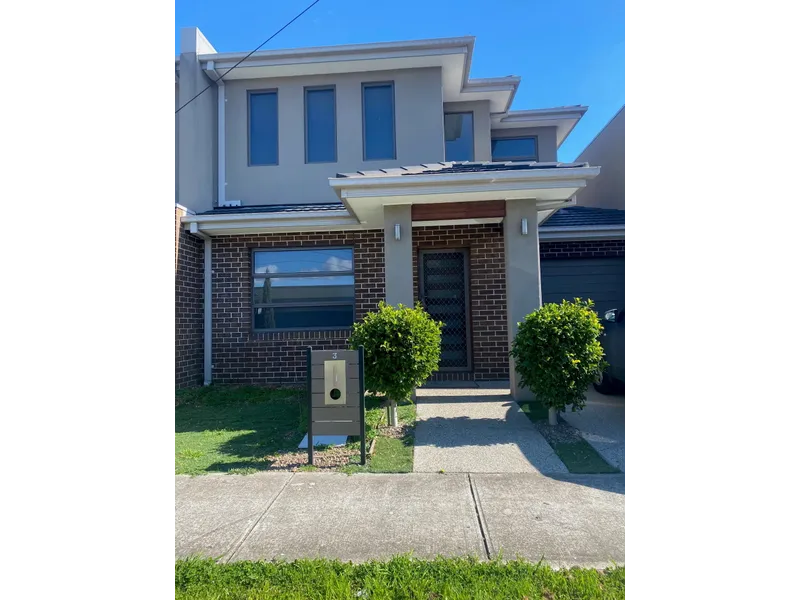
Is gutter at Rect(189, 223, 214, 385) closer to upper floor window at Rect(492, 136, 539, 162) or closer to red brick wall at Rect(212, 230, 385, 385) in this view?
red brick wall at Rect(212, 230, 385, 385)

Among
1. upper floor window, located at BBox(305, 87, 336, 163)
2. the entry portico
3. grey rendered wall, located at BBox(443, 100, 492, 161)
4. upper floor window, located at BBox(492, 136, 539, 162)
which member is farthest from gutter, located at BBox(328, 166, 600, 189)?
upper floor window, located at BBox(492, 136, 539, 162)

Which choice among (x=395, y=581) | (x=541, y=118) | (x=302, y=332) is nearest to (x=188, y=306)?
(x=302, y=332)

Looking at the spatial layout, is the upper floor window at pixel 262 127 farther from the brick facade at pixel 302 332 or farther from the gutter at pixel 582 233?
the gutter at pixel 582 233

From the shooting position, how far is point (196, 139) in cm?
891

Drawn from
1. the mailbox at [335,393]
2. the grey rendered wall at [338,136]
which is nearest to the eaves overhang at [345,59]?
the grey rendered wall at [338,136]

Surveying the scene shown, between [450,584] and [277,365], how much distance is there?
260 inches

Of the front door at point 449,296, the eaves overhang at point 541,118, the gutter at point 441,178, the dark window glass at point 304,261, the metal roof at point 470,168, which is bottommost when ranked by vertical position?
the front door at point 449,296

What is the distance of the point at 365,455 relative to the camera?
15.5 feet

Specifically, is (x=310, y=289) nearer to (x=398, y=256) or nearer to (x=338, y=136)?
(x=398, y=256)

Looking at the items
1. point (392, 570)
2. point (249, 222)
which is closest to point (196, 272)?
point (249, 222)

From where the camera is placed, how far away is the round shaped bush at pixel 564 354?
548 cm

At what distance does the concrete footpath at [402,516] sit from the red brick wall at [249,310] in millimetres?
4380

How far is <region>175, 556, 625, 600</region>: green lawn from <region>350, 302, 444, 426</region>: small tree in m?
2.77

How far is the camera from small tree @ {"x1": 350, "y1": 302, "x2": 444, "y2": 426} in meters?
5.55
